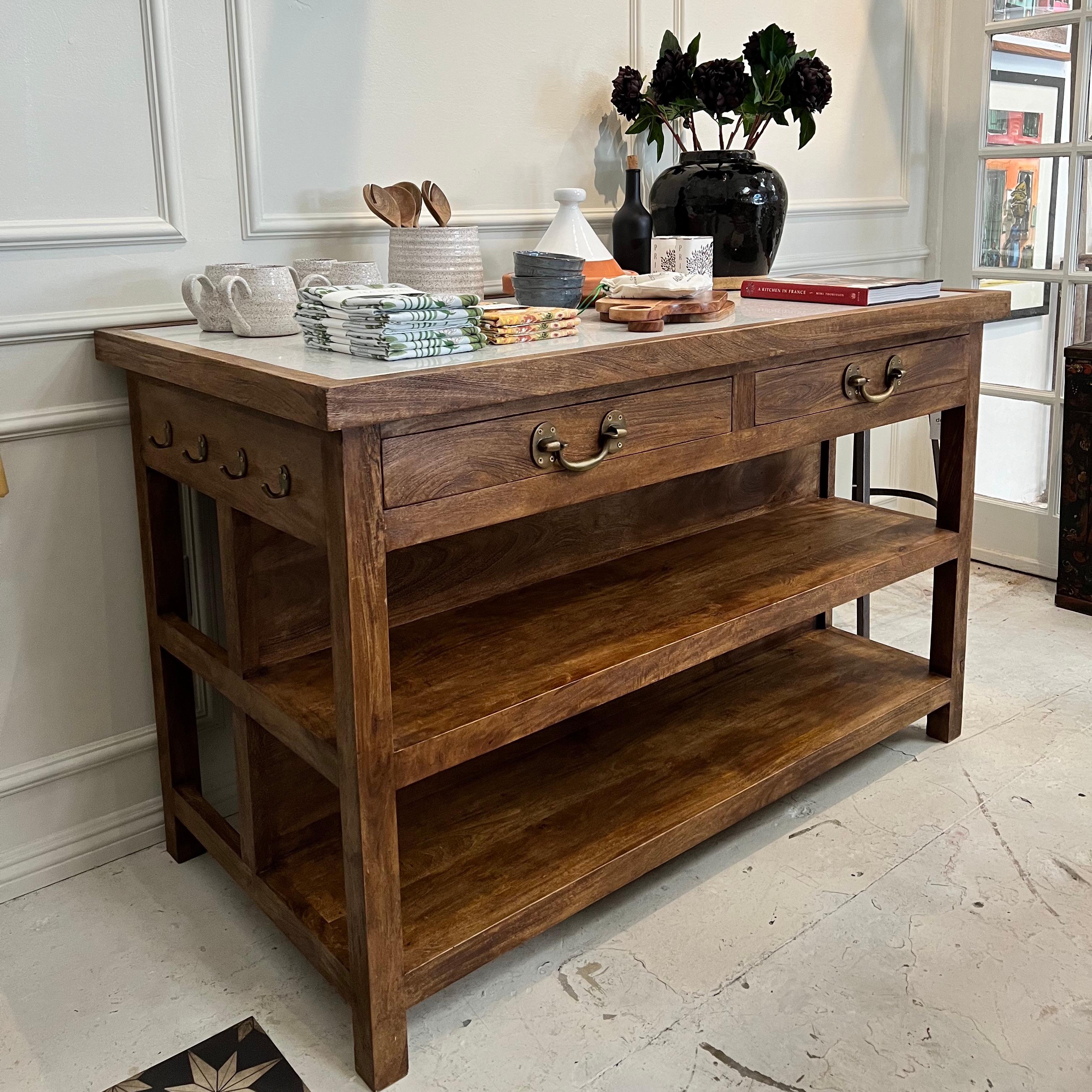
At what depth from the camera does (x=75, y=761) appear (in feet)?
6.03

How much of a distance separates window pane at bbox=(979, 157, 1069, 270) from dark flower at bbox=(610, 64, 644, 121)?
1.46 m

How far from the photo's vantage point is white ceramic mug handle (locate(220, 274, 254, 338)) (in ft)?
5.06

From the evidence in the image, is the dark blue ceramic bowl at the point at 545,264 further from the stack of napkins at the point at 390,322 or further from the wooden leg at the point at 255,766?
the wooden leg at the point at 255,766

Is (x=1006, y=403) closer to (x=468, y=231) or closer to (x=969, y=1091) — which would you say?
(x=468, y=231)

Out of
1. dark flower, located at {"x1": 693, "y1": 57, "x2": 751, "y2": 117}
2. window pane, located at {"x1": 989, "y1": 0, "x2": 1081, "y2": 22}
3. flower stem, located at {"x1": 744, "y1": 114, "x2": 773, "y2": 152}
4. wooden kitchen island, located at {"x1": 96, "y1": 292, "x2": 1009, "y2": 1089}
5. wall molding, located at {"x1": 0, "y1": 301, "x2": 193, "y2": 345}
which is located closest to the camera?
wooden kitchen island, located at {"x1": 96, "y1": 292, "x2": 1009, "y2": 1089}

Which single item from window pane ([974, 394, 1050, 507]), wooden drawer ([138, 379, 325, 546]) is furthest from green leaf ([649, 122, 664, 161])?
window pane ([974, 394, 1050, 507])

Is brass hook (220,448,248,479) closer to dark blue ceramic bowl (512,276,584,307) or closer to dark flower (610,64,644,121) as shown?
dark blue ceramic bowl (512,276,584,307)

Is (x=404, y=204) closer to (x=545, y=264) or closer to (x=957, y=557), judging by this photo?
(x=545, y=264)

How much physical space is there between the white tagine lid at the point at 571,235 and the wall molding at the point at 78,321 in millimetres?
646

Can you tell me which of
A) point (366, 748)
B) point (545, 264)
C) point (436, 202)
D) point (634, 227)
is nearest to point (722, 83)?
point (634, 227)

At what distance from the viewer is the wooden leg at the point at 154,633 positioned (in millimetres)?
1767

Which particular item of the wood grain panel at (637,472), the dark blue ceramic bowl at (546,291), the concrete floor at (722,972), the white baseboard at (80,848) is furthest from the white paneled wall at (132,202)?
the wood grain panel at (637,472)

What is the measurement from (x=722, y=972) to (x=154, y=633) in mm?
1040

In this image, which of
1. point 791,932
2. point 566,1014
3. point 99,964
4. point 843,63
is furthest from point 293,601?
point 843,63
